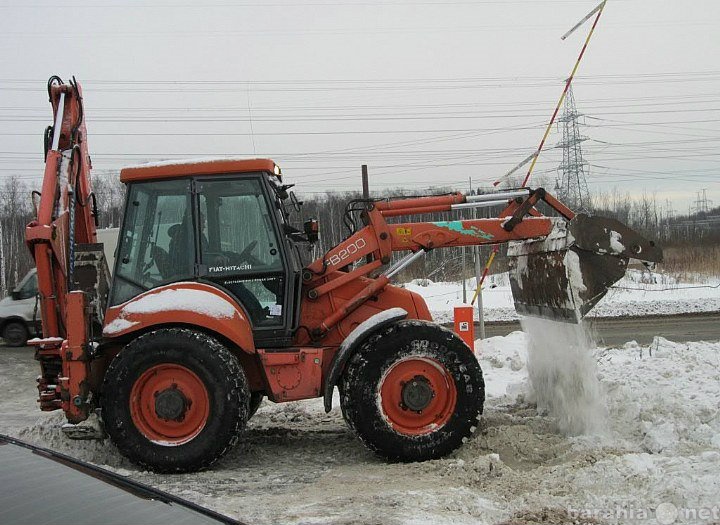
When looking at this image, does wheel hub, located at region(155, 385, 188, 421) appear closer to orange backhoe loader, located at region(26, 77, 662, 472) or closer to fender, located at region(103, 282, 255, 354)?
orange backhoe loader, located at region(26, 77, 662, 472)

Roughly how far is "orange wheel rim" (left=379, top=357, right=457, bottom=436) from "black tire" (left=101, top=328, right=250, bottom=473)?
3.88ft

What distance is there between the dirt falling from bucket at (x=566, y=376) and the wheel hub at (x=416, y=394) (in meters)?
1.41

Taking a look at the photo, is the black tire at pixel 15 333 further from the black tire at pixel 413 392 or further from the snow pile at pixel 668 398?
the snow pile at pixel 668 398

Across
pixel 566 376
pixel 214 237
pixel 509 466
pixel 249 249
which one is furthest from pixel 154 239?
pixel 566 376

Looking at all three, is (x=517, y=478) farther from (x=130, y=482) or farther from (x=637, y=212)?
(x=637, y=212)

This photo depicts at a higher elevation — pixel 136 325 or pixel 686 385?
pixel 136 325

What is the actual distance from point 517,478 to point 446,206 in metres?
2.55

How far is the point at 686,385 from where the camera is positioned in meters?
6.18

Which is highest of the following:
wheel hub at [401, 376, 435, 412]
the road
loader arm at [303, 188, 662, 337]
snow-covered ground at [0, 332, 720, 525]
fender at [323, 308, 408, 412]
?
loader arm at [303, 188, 662, 337]

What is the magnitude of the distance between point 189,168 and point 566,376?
3962 mm

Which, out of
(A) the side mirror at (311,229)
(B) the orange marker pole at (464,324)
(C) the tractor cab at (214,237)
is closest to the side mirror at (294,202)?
(A) the side mirror at (311,229)

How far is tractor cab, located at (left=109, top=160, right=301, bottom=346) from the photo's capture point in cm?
585

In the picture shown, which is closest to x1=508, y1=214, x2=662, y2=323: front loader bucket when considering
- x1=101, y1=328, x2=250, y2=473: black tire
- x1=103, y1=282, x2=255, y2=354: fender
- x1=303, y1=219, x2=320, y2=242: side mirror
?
x1=303, y1=219, x2=320, y2=242: side mirror

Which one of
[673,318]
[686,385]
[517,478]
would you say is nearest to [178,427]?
[517,478]
